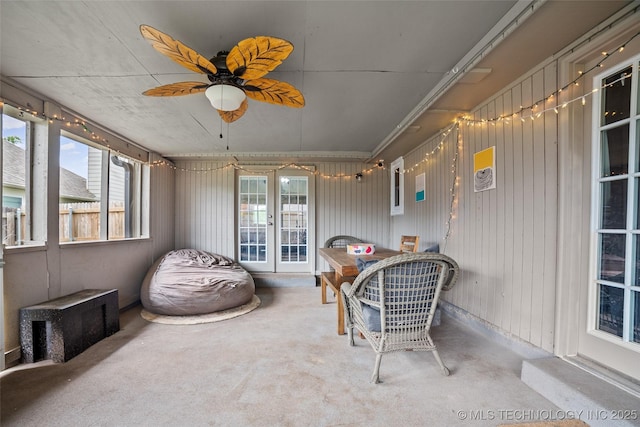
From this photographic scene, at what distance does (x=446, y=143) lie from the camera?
3270 millimetres

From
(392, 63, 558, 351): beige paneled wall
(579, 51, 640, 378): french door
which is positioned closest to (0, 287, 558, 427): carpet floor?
(392, 63, 558, 351): beige paneled wall

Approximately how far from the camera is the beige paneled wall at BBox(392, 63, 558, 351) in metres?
1.95

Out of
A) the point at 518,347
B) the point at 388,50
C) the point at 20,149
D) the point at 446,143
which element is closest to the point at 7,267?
the point at 20,149

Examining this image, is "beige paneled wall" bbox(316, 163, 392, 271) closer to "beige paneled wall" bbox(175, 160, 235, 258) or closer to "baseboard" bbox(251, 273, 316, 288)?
"baseboard" bbox(251, 273, 316, 288)

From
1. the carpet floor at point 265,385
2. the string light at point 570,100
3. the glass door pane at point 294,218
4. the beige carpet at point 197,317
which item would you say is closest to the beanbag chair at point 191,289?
the beige carpet at point 197,317

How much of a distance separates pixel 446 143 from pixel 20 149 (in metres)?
4.48

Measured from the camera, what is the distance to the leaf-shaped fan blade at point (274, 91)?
1.91m

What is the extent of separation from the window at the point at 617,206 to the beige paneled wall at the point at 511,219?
0.74 ft

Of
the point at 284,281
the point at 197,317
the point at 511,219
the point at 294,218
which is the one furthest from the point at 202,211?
the point at 511,219

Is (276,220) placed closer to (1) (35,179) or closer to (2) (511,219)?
(1) (35,179)

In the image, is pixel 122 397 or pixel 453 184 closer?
pixel 122 397

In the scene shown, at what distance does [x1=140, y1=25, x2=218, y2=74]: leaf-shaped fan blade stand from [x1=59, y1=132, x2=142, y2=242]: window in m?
Result: 2.19

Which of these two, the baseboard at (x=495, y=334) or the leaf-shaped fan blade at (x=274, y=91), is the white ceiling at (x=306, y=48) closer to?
the leaf-shaped fan blade at (x=274, y=91)

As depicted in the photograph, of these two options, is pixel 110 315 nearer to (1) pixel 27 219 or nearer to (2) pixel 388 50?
(1) pixel 27 219
